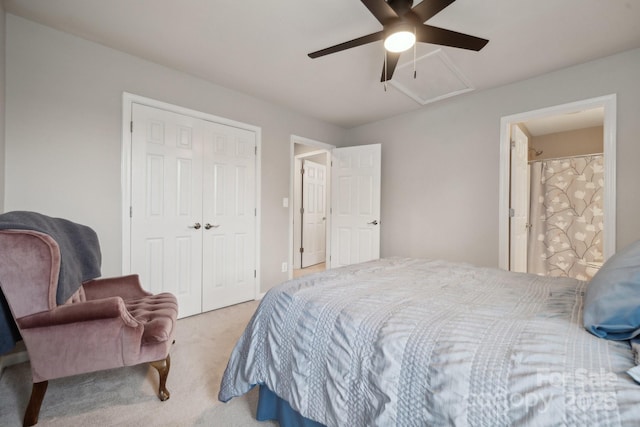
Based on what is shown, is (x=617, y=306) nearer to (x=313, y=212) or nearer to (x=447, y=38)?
(x=447, y=38)

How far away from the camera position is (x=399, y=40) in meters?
1.70

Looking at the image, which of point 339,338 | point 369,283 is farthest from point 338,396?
point 369,283

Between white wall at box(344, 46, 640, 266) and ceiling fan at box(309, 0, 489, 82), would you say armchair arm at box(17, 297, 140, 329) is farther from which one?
white wall at box(344, 46, 640, 266)

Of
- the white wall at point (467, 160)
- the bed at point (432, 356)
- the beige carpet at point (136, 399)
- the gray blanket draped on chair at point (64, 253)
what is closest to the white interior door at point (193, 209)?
the gray blanket draped on chair at point (64, 253)

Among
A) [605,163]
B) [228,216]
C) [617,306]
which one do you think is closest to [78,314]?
[228,216]

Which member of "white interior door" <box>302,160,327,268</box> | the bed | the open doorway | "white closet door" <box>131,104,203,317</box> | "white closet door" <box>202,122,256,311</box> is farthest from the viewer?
"white interior door" <box>302,160,327,268</box>

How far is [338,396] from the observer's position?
104cm

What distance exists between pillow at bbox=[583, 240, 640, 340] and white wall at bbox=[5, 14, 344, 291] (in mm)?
3035

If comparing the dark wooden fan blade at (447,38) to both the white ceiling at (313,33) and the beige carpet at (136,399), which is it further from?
the beige carpet at (136,399)

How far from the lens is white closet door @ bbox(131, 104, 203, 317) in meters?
2.58

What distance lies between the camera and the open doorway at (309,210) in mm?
5416

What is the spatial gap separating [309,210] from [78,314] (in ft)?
14.4

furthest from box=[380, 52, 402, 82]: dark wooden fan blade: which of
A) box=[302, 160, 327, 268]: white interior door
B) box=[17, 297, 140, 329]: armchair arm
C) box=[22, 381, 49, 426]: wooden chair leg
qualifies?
box=[302, 160, 327, 268]: white interior door

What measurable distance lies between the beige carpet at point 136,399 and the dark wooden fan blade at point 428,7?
88.7 inches
